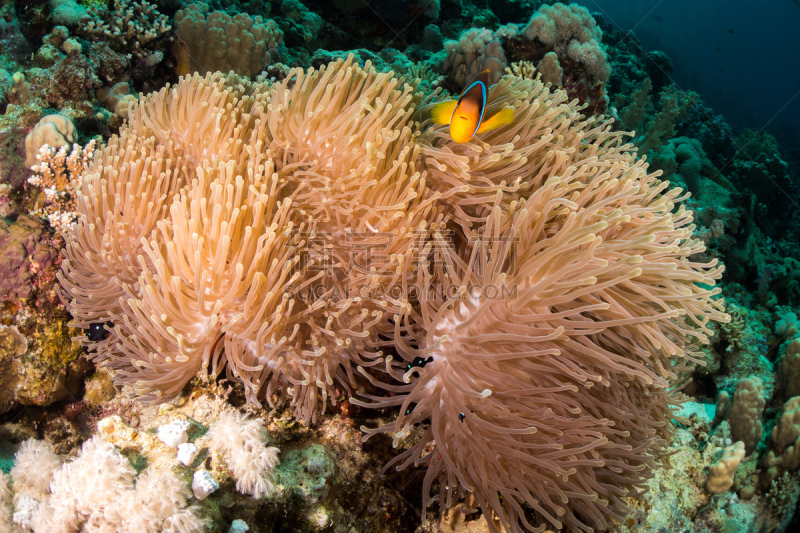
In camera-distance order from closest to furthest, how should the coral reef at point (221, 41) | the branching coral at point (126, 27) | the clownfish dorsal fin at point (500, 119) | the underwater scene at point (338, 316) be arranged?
the underwater scene at point (338, 316) → the clownfish dorsal fin at point (500, 119) → the branching coral at point (126, 27) → the coral reef at point (221, 41)

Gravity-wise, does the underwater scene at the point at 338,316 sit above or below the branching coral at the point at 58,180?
above

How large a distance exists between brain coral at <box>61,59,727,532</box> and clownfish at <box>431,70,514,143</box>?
173 mm

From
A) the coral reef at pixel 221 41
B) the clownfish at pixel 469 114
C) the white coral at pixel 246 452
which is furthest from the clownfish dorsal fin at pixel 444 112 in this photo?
the coral reef at pixel 221 41

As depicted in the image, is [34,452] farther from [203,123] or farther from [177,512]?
[203,123]

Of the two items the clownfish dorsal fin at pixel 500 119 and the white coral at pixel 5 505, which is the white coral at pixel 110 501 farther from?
the clownfish dorsal fin at pixel 500 119

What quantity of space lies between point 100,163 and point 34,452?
1483 millimetres

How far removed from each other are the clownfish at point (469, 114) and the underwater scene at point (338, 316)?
0.01 meters

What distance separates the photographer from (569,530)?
7.05 ft

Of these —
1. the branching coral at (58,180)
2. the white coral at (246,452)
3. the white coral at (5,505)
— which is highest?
the white coral at (246,452)

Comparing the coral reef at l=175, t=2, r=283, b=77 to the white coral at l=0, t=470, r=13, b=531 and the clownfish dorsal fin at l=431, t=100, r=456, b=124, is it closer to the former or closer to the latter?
the clownfish dorsal fin at l=431, t=100, r=456, b=124

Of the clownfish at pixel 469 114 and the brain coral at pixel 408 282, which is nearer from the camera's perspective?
the brain coral at pixel 408 282

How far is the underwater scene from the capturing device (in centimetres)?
173

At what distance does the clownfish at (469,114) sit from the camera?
1.93 meters

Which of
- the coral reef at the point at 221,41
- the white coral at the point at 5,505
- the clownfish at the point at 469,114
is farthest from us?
the coral reef at the point at 221,41
